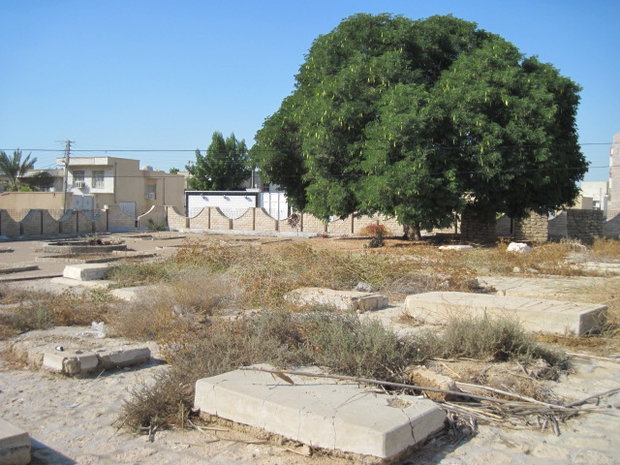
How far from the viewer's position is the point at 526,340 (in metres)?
5.97

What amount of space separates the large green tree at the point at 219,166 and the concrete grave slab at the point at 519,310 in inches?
2043

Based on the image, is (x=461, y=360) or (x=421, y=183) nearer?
(x=461, y=360)

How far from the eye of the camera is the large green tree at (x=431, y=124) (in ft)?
71.5

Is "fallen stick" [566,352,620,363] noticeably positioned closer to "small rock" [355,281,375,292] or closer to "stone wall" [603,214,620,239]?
"small rock" [355,281,375,292]

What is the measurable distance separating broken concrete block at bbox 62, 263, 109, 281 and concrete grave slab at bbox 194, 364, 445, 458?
30.0 feet

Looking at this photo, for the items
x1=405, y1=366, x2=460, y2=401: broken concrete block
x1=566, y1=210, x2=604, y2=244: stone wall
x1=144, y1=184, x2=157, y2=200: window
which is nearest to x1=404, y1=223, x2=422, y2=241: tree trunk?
x1=566, y1=210, x2=604, y2=244: stone wall

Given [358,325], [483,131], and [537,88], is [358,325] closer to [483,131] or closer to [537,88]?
[483,131]

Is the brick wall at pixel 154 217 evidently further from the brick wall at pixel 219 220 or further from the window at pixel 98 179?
the window at pixel 98 179

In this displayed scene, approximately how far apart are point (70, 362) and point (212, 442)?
2345 millimetres

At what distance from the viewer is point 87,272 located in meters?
12.8

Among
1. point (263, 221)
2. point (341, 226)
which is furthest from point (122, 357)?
point (263, 221)

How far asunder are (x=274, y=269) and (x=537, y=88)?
17.2 meters

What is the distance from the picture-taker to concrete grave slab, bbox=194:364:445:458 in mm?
3719

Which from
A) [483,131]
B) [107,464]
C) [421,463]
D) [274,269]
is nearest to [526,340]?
[421,463]
